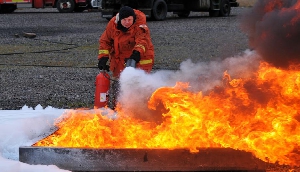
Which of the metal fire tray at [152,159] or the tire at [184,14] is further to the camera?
the tire at [184,14]

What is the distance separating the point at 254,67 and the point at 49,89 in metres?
4.67

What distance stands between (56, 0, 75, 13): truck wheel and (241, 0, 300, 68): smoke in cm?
2382

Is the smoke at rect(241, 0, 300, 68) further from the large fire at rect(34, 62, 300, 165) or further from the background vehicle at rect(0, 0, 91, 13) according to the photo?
the background vehicle at rect(0, 0, 91, 13)

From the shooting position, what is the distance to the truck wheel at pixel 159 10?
2145 centimetres

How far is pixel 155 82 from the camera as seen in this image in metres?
5.40

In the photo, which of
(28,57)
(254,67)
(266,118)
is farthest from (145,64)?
(28,57)

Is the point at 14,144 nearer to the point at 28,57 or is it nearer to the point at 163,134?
the point at 163,134

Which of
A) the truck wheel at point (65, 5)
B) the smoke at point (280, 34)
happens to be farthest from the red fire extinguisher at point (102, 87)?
the truck wheel at point (65, 5)

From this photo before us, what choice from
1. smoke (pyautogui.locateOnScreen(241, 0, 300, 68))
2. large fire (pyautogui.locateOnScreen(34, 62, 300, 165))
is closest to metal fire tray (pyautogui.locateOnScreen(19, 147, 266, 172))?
large fire (pyautogui.locateOnScreen(34, 62, 300, 165))

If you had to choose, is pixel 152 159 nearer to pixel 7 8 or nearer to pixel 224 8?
pixel 224 8

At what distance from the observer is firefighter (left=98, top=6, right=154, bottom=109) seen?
6285mm

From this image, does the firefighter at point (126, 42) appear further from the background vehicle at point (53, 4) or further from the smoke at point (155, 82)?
the background vehicle at point (53, 4)

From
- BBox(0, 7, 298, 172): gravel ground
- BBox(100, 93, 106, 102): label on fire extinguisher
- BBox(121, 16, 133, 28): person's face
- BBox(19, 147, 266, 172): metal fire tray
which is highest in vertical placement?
BBox(121, 16, 133, 28): person's face

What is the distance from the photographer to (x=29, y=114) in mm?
6883
